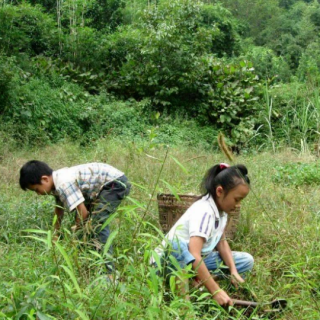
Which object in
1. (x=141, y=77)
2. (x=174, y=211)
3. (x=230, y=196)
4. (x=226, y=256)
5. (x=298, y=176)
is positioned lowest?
(x=141, y=77)

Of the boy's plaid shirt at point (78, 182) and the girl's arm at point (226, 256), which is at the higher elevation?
the boy's plaid shirt at point (78, 182)

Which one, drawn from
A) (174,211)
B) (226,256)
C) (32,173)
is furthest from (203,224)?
(32,173)

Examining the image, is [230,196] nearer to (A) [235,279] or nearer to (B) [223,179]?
(B) [223,179]

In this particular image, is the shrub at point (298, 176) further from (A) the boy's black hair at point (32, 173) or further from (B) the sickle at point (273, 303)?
(A) the boy's black hair at point (32, 173)

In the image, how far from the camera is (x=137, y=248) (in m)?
2.97

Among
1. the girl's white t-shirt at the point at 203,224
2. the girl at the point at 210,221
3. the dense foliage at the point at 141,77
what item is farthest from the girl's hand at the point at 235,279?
the dense foliage at the point at 141,77

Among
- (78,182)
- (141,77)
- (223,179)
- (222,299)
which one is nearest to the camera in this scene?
(222,299)

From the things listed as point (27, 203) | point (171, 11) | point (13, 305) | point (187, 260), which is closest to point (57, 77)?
point (171, 11)

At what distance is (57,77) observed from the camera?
9586mm

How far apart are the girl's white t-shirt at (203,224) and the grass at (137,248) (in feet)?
0.71

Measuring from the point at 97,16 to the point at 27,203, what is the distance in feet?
29.6

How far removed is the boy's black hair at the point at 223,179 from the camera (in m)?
3.01

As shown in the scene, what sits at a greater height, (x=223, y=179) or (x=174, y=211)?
(x=223, y=179)

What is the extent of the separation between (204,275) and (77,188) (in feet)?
3.81
